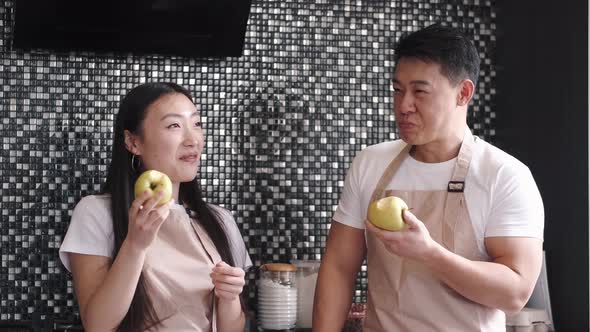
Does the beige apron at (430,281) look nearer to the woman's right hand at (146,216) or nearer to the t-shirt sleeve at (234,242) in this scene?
the t-shirt sleeve at (234,242)

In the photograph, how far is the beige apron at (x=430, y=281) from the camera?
1.99 metres

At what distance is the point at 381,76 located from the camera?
3.07m

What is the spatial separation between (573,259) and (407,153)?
0.84 m

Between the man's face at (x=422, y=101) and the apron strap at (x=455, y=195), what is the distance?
10cm

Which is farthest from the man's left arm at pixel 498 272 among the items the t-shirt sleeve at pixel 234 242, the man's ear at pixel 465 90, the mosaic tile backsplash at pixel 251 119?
the mosaic tile backsplash at pixel 251 119

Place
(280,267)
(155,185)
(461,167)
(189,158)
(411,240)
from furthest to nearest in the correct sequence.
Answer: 1. (280,267)
2. (189,158)
3. (461,167)
4. (155,185)
5. (411,240)

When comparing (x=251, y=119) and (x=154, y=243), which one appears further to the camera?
(x=251, y=119)

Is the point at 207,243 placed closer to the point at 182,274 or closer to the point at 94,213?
the point at 182,274

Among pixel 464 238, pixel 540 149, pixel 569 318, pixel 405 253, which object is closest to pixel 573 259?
pixel 569 318

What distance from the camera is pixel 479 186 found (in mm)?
2021

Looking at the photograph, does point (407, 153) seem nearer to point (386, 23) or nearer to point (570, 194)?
point (570, 194)

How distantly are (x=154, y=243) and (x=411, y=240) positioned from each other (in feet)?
2.33

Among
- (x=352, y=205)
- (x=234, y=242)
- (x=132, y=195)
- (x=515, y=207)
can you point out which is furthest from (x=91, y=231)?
(x=515, y=207)

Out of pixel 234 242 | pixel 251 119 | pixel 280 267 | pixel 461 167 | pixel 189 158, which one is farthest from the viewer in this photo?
pixel 251 119
